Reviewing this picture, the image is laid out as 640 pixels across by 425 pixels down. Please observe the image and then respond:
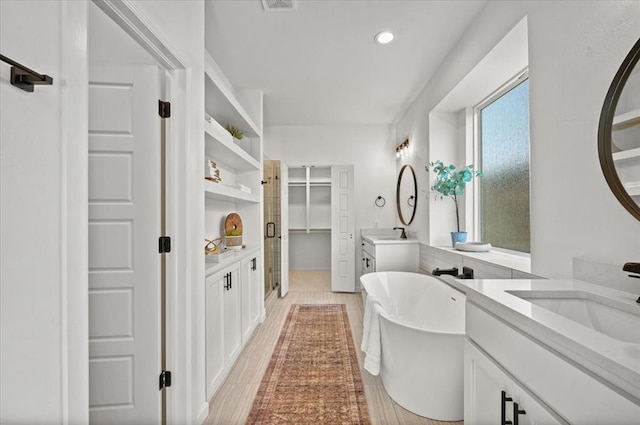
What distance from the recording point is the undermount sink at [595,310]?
0.94 metres

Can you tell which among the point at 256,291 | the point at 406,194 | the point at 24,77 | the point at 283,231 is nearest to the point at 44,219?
the point at 24,77

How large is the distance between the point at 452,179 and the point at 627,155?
197 centimetres

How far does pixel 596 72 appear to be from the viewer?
50.8 inches

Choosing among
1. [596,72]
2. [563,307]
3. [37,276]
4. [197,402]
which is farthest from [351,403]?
[596,72]

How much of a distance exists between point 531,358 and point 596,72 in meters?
1.21

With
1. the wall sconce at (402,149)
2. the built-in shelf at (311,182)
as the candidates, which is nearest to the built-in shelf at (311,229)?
the built-in shelf at (311,182)

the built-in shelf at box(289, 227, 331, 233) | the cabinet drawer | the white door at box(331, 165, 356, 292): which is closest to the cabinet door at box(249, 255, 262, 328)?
the white door at box(331, 165, 356, 292)

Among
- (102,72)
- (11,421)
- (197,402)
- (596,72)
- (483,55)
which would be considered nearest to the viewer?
(11,421)

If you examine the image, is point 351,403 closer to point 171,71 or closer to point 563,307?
point 563,307

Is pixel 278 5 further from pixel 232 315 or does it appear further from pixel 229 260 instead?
pixel 232 315

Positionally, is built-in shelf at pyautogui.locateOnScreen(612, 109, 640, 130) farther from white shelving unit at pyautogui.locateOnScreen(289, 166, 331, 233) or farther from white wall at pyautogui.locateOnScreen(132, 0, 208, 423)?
white shelving unit at pyautogui.locateOnScreen(289, 166, 331, 233)

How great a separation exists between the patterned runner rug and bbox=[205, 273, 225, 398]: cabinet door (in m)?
0.31

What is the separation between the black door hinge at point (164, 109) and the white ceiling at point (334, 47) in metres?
0.99

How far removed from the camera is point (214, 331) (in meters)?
2.10
